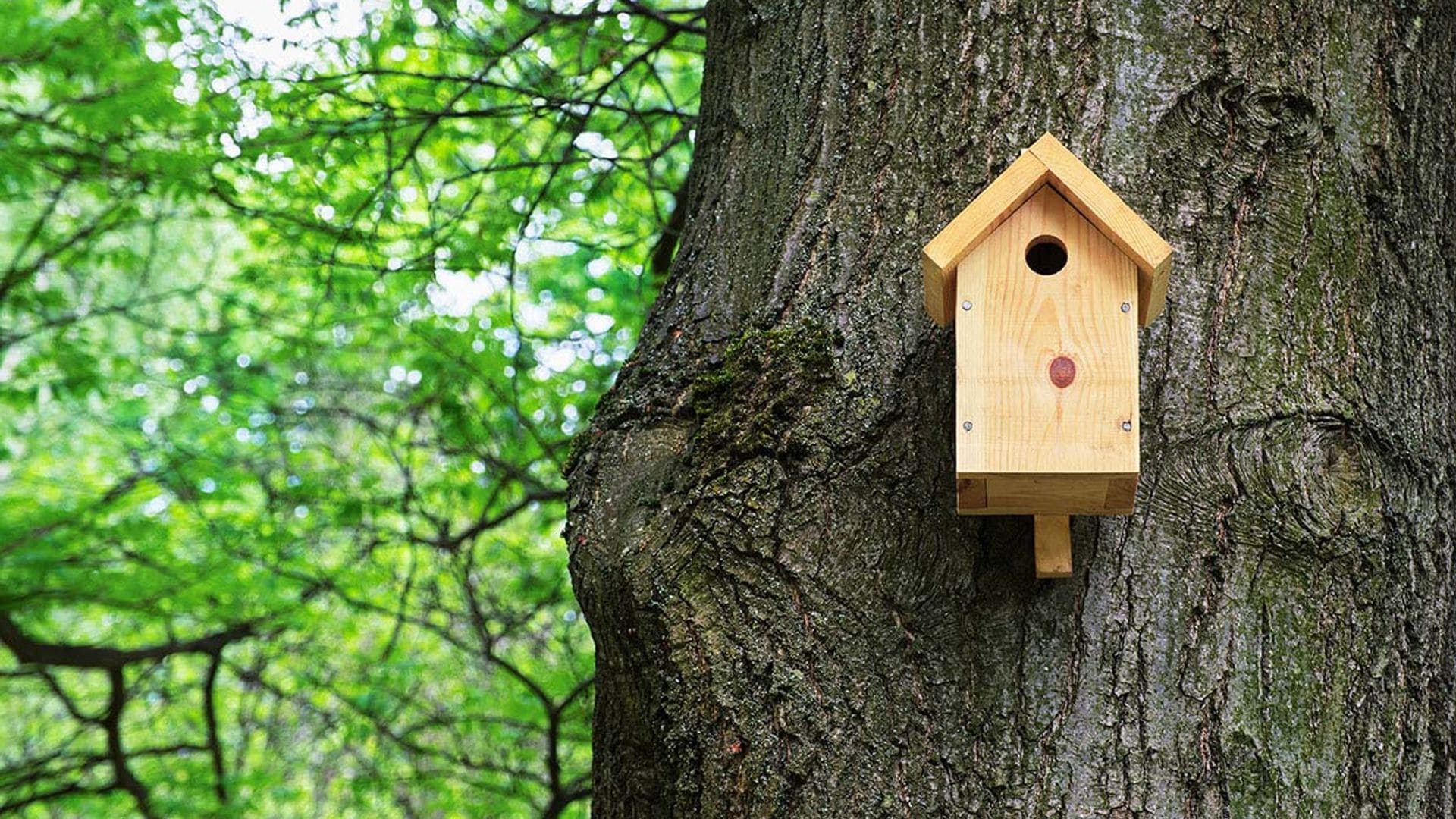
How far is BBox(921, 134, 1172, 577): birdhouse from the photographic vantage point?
4.77 ft

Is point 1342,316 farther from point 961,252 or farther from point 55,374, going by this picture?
point 55,374

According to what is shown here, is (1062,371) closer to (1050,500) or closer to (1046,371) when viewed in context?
(1046,371)

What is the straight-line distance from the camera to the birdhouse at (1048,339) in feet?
4.77

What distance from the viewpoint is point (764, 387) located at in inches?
68.1

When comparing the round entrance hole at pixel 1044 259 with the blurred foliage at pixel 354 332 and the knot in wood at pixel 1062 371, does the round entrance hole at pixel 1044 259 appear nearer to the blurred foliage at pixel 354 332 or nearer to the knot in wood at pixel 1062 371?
the knot in wood at pixel 1062 371

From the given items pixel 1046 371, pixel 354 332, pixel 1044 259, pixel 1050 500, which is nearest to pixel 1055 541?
pixel 1050 500

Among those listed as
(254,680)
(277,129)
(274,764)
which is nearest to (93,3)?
(277,129)

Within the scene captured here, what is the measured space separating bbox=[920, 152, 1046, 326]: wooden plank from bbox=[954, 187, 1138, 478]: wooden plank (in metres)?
0.02

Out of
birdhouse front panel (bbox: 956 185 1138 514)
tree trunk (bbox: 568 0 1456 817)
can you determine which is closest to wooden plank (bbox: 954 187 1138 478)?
birdhouse front panel (bbox: 956 185 1138 514)

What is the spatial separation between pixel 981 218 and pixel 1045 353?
0.18m

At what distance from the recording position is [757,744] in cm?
161

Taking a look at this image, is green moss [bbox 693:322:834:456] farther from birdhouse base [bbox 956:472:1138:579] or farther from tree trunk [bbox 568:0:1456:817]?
birdhouse base [bbox 956:472:1138:579]

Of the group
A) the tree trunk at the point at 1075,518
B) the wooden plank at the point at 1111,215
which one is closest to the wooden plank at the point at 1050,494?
the tree trunk at the point at 1075,518

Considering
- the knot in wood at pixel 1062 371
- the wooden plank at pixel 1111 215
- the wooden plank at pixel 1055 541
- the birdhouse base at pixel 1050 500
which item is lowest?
the wooden plank at pixel 1055 541
